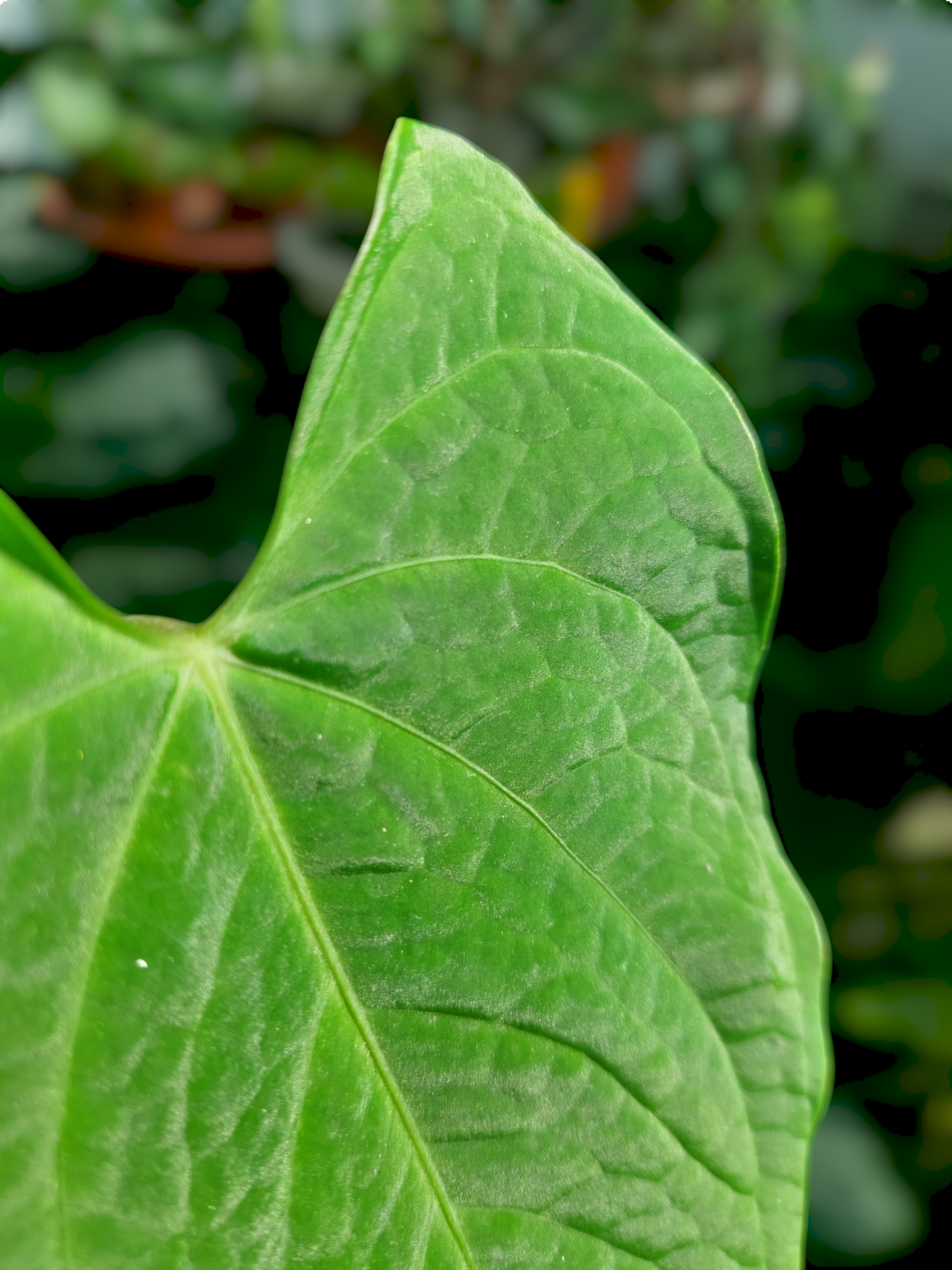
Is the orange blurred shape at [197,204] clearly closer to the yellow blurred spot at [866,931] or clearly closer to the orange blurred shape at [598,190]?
the orange blurred shape at [598,190]

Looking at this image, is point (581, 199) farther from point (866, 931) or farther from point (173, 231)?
point (866, 931)

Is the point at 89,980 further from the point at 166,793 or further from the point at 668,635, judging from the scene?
the point at 668,635

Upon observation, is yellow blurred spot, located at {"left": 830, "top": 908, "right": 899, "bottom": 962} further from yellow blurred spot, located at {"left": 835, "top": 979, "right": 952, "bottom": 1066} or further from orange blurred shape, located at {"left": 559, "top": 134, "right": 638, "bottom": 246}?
orange blurred shape, located at {"left": 559, "top": 134, "right": 638, "bottom": 246}

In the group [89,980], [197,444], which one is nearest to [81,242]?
[197,444]

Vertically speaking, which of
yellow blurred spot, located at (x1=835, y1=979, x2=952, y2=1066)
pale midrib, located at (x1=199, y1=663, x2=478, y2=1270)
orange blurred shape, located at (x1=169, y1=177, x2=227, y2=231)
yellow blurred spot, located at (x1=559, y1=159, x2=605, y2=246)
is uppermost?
yellow blurred spot, located at (x1=559, y1=159, x2=605, y2=246)

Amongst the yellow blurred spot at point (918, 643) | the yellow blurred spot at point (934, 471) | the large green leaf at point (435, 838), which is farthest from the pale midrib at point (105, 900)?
the yellow blurred spot at point (934, 471)

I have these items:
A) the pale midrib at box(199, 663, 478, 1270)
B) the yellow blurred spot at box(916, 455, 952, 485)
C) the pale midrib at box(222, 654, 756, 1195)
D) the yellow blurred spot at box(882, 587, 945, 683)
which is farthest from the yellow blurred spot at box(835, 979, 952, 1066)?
the pale midrib at box(199, 663, 478, 1270)
